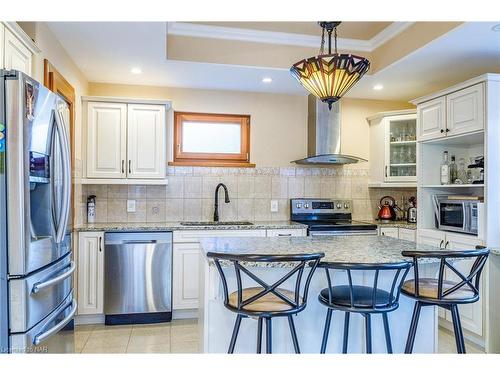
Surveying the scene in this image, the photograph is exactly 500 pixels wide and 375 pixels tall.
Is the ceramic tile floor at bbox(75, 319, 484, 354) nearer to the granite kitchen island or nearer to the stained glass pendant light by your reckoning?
the granite kitchen island

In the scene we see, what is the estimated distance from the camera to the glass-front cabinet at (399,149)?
163 inches

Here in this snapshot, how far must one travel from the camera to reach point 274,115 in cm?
427

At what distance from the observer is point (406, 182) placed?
4070mm

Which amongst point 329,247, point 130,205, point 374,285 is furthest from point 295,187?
point 374,285

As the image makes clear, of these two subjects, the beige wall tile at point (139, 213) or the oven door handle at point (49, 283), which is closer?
the oven door handle at point (49, 283)

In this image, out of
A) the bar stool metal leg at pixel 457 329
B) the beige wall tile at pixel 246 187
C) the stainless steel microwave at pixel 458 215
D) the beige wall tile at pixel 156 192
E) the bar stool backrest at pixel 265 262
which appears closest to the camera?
the bar stool backrest at pixel 265 262

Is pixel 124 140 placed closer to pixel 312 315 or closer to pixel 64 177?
pixel 64 177

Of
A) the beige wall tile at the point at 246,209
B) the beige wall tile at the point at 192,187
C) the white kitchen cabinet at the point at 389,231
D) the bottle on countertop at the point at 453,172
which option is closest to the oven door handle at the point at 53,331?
the beige wall tile at the point at 192,187

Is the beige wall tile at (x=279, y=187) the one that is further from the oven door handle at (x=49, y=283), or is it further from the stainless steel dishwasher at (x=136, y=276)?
the oven door handle at (x=49, y=283)

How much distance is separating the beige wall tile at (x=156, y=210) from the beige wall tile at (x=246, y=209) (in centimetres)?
85
